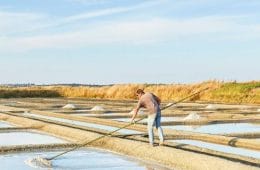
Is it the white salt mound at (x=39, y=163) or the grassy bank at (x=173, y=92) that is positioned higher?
the grassy bank at (x=173, y=92)

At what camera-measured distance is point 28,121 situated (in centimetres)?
1406

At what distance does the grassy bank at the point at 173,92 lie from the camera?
2497cm

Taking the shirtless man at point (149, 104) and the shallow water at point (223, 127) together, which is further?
the shallow water at point (223, 127)

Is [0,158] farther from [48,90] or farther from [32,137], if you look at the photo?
[48,90]

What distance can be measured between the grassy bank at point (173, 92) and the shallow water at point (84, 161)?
9.95 metres

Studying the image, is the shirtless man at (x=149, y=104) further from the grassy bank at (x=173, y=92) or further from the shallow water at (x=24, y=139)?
the grassy bank at (x=173, y=92)

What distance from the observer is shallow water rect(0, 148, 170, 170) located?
23.4 ft

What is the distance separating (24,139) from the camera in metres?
10.7

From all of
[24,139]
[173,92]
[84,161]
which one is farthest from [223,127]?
[173,92]

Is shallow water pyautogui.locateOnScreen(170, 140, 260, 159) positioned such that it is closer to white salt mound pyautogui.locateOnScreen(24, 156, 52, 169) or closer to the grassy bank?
white salt mound pyautogui.locateOnScreen(24, 156, 52, 169)

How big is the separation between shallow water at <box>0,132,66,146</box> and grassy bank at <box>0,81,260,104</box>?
779 centimetres

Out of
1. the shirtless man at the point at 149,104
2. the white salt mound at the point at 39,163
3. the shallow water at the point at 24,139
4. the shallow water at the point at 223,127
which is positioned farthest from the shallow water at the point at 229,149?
the shallow water at the point at 24,139

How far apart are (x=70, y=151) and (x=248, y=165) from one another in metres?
3.22

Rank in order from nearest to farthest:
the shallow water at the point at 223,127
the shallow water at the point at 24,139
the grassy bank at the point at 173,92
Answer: the shallow water at the point at 24,139, the shallow water at the point at 223,127, the grassy bank at the point at 173,92
